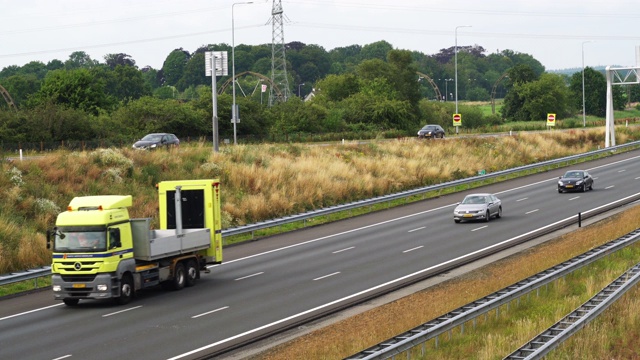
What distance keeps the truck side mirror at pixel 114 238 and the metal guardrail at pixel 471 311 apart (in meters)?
10.7

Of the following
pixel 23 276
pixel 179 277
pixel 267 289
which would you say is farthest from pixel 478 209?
pixel 23 276

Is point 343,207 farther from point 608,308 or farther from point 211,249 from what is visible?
point 608,308

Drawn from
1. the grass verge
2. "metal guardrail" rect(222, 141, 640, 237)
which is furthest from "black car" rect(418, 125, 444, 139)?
the grass verge

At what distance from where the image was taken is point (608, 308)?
69.1 ft

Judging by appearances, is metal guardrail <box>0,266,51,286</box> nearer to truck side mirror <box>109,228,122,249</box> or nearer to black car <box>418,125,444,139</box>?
truck side mirror <box>109,228,122,249</box>

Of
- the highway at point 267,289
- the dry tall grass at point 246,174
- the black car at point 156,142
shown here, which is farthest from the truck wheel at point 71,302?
the black car at point 156,142

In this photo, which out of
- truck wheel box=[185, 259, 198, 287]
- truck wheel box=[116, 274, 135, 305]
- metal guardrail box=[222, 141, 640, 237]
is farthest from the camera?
metal guardrail box=[222, 141, 640, 237]

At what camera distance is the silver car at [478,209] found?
44156 mm

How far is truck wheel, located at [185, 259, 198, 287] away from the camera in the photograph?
29487 millimetres

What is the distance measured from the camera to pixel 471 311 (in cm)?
1948

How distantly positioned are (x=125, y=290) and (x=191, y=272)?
11.0 ft

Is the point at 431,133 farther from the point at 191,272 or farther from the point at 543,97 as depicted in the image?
the point at 543,97

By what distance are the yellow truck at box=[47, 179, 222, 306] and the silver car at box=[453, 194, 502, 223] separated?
56.2ft

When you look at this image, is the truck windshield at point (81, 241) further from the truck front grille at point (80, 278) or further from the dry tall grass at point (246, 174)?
the dry tall grass at point (246, 174)
